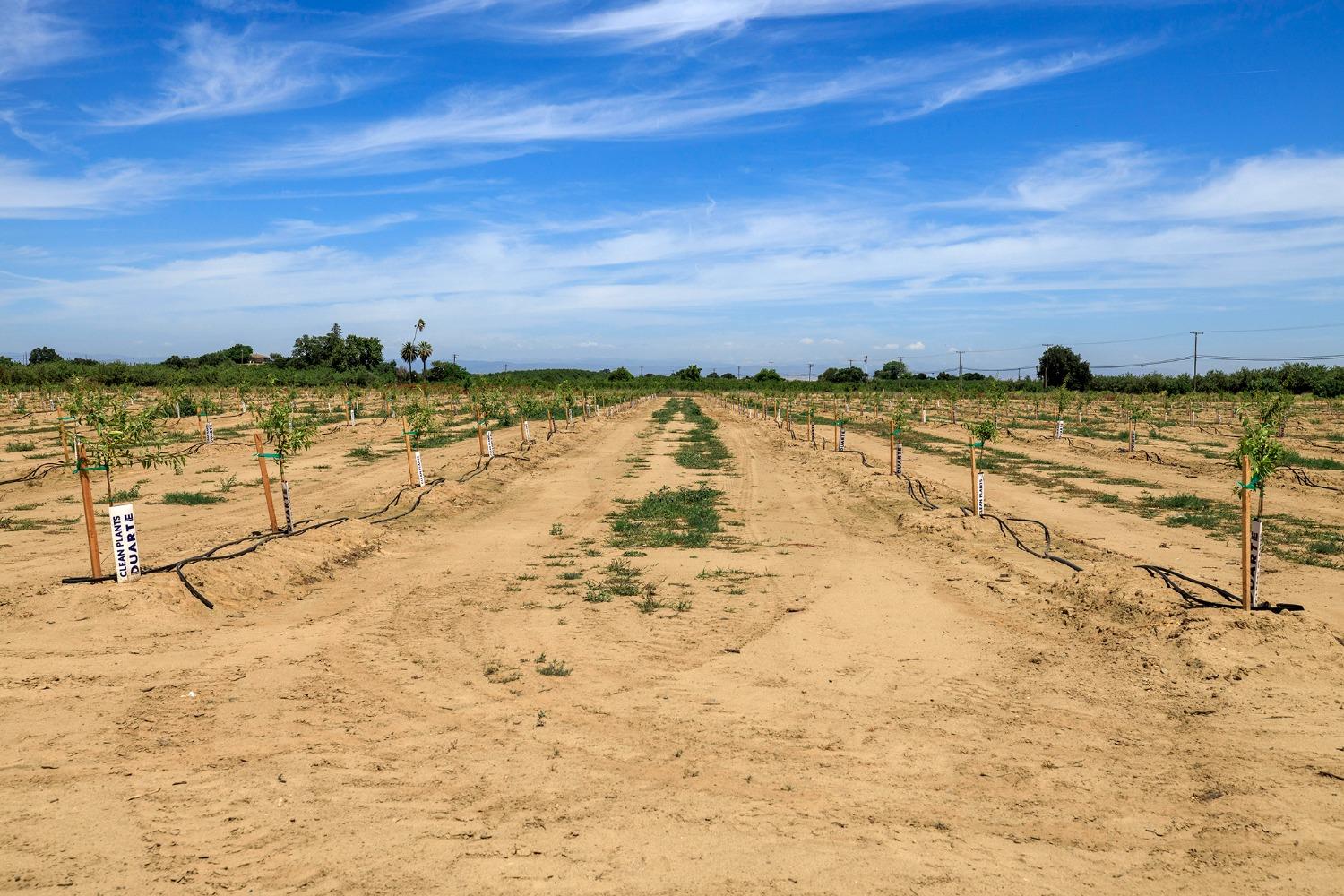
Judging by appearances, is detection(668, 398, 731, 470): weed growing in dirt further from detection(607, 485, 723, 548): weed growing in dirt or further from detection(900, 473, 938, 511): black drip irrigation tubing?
detection(900, 473, 938, 511): black drip irrigation tubing

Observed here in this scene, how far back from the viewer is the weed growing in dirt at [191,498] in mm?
17250

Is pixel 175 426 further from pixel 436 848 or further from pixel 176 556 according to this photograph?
pixel 436 848

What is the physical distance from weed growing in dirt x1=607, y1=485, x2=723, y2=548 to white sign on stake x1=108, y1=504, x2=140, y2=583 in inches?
266

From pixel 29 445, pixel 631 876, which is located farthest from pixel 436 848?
pixel 29 445

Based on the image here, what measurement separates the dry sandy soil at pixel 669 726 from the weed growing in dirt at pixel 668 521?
43.1 inches

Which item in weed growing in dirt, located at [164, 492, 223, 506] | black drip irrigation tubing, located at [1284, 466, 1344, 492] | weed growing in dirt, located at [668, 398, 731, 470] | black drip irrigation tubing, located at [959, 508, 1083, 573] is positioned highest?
weed growing in dirt, located at [164, 492, 223, 506]

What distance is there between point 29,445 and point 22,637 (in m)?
24.9

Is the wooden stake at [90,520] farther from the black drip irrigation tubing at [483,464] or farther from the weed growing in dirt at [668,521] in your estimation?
the black drip irrigation tubing at [483,464]

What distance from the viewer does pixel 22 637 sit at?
7824 mm

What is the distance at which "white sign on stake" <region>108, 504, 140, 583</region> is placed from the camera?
8875 mm

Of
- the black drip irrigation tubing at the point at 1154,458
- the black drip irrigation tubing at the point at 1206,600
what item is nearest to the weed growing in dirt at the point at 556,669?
the black drip irrigation tubing at the point at 1206,600

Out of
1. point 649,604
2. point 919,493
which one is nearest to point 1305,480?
point 919,493

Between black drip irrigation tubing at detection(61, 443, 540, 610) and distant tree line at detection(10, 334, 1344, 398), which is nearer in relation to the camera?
black drip irrigation tubing at detection(61, 443, 540, 610)

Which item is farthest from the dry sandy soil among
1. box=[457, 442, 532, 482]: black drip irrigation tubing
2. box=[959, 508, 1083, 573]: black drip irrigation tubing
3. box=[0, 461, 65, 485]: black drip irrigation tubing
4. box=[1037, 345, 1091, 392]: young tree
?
box=[1037, 345, 1091, 392]: young tree
